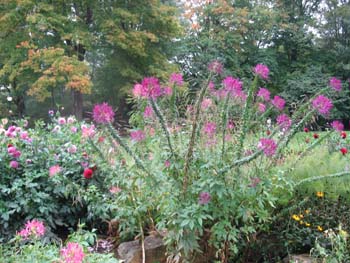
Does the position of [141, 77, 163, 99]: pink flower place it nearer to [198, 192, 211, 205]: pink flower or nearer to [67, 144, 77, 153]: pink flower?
[198, 192, 211, 205]: pink flower

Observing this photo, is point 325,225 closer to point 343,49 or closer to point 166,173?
point 166,173

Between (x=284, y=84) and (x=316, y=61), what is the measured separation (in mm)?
1762

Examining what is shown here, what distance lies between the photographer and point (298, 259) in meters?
2.18

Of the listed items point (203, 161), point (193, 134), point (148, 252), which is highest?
point (193, 134)

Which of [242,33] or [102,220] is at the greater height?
[242,33]

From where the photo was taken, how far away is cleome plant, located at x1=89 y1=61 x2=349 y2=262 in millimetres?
1840

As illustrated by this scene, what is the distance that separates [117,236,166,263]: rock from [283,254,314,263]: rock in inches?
30.5

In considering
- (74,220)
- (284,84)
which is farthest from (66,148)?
(284,84)

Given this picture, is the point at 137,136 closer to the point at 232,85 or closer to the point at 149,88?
the point at 149,88

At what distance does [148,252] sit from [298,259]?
3.02 ft

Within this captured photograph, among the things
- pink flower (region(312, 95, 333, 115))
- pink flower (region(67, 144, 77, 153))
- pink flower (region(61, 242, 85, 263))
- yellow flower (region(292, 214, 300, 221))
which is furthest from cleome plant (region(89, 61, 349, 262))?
pink flower (region(67, 144, 77, 153))


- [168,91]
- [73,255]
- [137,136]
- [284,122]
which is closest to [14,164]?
[137,136]

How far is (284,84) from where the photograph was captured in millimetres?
13945

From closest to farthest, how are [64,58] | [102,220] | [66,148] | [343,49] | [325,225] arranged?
[325,225] < [102,220] < [66,148] < [64,58] < [343,49]
